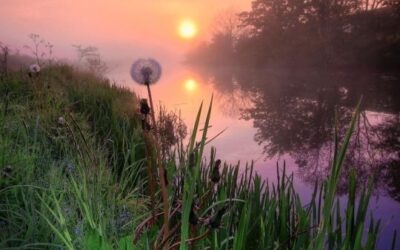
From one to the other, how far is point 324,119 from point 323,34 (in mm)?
17439

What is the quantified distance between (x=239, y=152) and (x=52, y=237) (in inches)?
289

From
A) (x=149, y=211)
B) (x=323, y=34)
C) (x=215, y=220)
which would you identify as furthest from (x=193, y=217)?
(x=323, y=34)

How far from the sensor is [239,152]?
9.41 m

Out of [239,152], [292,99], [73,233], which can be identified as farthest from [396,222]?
[292,99]

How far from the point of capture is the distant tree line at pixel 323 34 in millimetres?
26250

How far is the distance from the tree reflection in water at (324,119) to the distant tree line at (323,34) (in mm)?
2090

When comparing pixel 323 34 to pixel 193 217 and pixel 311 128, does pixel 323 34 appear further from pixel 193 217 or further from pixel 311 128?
pixel 193 217

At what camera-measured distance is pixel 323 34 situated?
97.9 feet

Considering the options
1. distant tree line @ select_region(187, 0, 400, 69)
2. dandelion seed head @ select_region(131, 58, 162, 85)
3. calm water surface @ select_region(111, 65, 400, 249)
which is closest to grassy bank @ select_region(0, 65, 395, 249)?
dandelion seed head @ select_region(131, 58, 162, 85)

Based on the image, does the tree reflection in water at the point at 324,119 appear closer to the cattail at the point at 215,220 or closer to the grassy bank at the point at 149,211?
the grassy bank at the point at 149,211

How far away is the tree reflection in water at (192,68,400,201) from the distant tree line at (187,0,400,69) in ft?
6.86

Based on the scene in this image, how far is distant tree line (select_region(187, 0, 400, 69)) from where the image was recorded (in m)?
26.2

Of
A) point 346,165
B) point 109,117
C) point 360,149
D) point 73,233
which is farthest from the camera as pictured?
point 360,149

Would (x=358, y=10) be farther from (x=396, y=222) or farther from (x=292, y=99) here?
(x=396, y=222)
